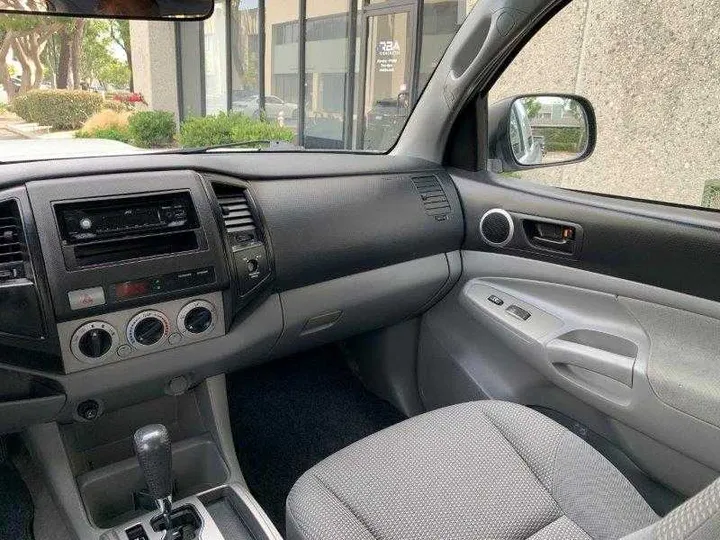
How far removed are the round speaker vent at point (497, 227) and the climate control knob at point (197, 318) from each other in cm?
101

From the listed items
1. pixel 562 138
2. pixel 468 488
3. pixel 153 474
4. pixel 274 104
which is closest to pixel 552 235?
pixel 562 138

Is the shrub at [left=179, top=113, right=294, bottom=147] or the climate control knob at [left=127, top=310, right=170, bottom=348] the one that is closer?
the climate control knob at [left=127, top=310, right=170, bottom=348]

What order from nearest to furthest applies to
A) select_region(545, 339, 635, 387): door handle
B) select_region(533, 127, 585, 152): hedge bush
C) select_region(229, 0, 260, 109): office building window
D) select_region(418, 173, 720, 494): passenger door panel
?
select_region(418, 173, 720, 494): passenger door panel < select_region(545, 339, 635, 387): door handle < select_region(533, 127, 585, 152): hedge bush < select_region(229, 0, 260, 109): office building window

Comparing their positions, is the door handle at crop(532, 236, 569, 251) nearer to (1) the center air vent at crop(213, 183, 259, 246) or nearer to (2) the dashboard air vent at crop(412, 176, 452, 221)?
(2) the dashboard air vent at crop(412, 176, 452, 221)

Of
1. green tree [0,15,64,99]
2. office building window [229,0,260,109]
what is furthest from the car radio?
office building window [229,0,260,109]

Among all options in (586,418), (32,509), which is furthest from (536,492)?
(32,509)

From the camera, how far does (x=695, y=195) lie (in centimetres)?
216

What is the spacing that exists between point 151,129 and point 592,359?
177 cm

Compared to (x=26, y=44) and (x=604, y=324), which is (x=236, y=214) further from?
(x=604, y=324)

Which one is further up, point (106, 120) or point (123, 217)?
point (106, 120)

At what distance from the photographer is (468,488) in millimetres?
1320

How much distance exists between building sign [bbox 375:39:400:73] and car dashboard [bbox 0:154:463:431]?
466 centimetres

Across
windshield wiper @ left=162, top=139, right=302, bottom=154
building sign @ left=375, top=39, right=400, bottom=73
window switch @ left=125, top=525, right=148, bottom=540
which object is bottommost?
window switch @ left=125, top=525, right=148, bottom=540

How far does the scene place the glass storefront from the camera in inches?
244
